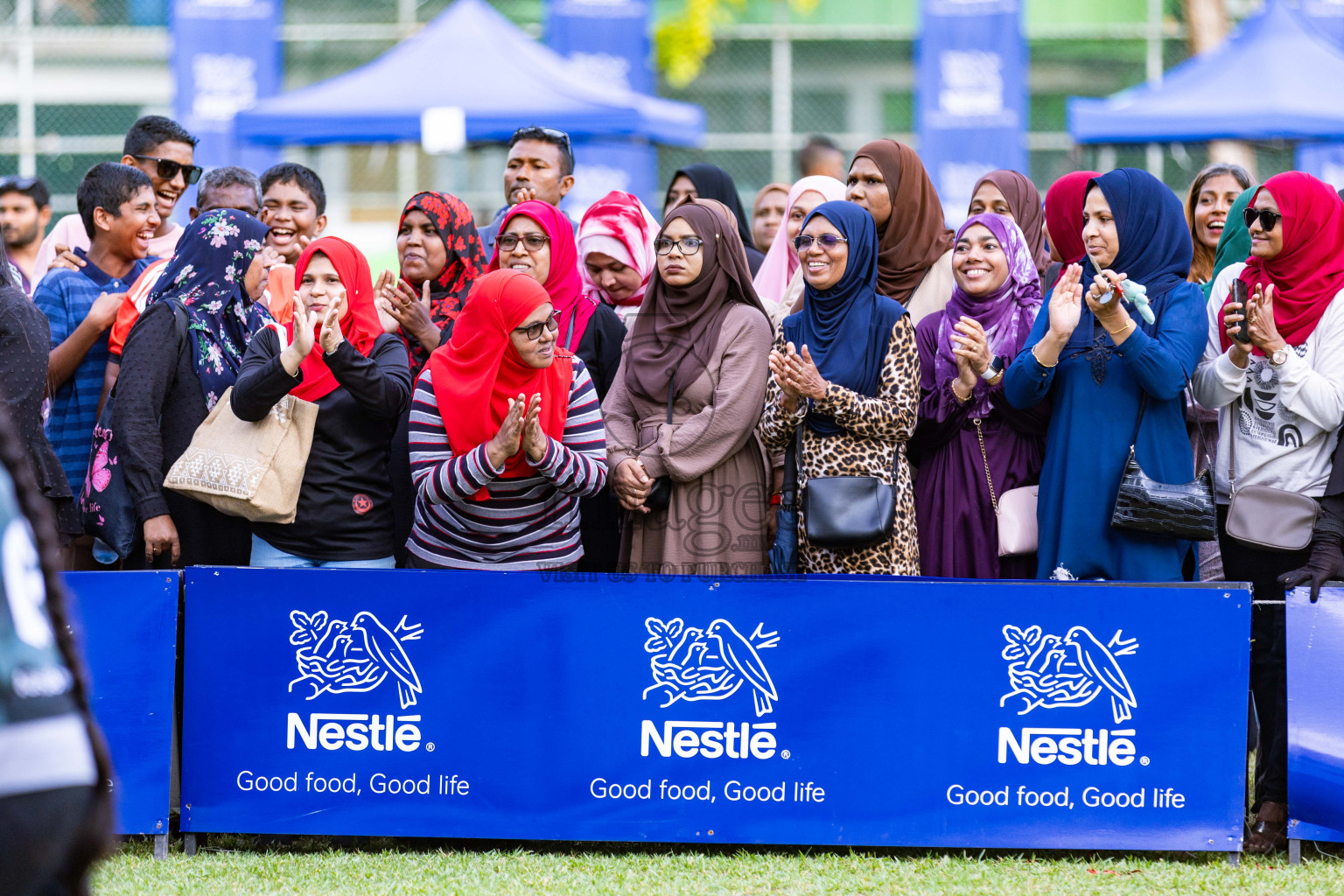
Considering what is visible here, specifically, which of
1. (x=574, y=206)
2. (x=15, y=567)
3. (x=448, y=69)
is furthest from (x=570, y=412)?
(x=574, y=206)

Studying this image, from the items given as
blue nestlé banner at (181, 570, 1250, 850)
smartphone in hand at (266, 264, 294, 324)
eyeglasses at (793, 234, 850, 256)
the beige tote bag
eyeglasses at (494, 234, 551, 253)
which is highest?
eyeglasses at (494, 234, 551, 253)

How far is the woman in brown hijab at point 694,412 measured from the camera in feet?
14.2

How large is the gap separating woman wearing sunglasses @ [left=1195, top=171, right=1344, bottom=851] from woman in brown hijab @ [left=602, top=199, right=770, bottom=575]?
4.65ft

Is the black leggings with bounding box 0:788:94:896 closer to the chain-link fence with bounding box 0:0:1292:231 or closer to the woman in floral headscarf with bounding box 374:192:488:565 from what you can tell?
the woman in floral headscarf with bounding box 374:192:488:565

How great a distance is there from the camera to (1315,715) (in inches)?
152

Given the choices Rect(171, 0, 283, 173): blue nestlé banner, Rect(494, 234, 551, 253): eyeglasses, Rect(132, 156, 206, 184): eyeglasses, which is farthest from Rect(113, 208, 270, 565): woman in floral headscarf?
Rect(171, 0, 283, 173): blue nestlé banner

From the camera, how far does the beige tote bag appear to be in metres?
4.10

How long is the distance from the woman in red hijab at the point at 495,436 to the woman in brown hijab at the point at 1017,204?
1835 mm

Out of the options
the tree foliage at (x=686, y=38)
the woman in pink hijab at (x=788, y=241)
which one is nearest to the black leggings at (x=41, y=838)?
the woman in pink hijab at (x=788, y=241)

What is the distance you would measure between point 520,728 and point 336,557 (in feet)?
2.68

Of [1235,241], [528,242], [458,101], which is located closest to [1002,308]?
[1235,241]

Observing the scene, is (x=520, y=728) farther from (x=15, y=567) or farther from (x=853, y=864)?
(x=15, y=567)

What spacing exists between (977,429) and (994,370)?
199mm

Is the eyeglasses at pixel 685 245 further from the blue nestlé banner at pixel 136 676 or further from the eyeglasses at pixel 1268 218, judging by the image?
the blue nestlé banner at pixel 136 676
